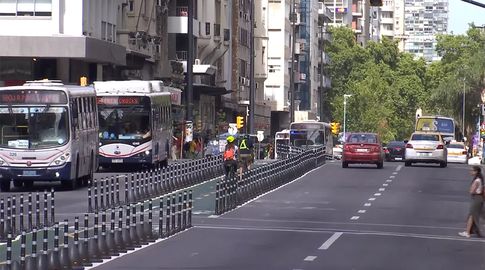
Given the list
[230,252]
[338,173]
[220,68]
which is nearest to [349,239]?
[230,252]

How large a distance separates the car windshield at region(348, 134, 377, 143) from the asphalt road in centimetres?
1105

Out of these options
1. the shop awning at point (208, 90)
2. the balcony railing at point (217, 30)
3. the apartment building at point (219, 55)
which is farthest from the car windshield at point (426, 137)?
the balcony railing at point (217, 30)

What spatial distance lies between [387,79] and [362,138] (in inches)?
3746

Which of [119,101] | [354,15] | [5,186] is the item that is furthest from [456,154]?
[354,15]

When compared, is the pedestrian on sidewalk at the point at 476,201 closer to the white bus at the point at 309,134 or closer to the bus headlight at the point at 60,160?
the bus headlight at the point at 60,160

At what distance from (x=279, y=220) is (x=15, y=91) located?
447 inches

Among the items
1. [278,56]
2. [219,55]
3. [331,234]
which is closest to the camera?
[331,234]

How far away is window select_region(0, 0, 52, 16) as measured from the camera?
58.2 m

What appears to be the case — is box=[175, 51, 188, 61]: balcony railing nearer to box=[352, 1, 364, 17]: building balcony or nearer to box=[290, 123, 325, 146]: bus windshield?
box=[290, 123, 325, 146]: bus windshield

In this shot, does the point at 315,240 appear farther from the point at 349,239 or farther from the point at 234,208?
the point at 234,208

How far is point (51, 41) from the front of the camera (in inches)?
2226

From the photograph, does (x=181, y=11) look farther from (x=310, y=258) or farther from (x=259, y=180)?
(x=310, y=258)

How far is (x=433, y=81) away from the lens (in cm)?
15900

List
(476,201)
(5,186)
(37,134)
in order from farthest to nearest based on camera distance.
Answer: (5,186) → (37,134) → (476,201)
